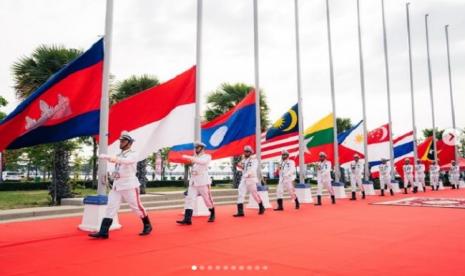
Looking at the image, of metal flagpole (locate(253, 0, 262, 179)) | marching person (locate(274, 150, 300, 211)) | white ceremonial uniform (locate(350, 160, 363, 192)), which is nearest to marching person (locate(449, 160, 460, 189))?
white ceremonial uniform (locate(350, 160, 363, 192))

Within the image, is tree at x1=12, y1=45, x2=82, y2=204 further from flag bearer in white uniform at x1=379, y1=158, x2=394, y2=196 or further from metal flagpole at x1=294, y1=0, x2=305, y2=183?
flag bearer in white uniform at x1=379, y1=158, x2=394, y2=196

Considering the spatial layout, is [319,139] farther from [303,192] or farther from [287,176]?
[287,176]

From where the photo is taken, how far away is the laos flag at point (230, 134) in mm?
11820

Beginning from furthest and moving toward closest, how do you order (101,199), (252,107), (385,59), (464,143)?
(464,143) < (385,59) < (252,107) < (101,199)

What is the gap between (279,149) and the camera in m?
14.1

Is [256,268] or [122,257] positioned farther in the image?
[122,257]

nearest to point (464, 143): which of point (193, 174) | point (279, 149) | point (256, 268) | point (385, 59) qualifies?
point (385, 59)

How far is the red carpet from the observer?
4.44 m

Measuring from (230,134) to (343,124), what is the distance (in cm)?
2653

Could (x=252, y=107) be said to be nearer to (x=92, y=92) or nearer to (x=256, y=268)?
(x=92, y=92)

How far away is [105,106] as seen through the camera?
795 cm

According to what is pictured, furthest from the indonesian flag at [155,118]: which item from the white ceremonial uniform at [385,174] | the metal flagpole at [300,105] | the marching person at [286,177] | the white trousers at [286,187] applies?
the white ceremonial uniform at [385,174]

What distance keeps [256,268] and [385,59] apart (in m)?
19.1

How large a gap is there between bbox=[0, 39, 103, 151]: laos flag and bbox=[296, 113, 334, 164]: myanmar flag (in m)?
10.3
